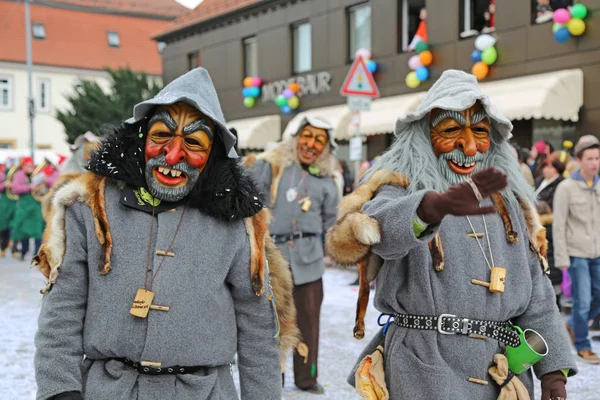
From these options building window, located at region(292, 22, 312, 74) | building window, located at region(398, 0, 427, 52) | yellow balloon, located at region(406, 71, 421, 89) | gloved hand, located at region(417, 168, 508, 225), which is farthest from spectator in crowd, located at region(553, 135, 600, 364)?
building window, located at region(292, 22, 312, 74)

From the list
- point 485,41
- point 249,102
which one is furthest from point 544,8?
point 249,102

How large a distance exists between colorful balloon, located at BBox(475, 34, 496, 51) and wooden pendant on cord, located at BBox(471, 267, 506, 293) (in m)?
11.6

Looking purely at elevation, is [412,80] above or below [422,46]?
below

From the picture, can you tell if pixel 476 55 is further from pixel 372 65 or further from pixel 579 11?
pixel 372 65

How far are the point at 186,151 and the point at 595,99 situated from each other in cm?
1106

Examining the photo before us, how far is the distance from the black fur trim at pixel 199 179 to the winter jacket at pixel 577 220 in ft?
15.4

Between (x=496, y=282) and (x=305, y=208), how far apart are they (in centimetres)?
344

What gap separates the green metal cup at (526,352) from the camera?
2842 mm

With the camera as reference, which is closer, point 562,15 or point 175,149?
point 175,149

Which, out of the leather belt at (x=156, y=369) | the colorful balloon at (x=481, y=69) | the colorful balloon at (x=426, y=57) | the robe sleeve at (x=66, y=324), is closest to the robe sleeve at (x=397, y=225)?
the leather belt at (x=156, y=369)

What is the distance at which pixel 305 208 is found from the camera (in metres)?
6.17

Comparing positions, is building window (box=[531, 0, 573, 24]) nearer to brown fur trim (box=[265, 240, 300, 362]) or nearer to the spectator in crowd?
the spectator in crowd

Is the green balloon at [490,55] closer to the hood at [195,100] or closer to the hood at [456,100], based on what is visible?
the hood at [456,100]

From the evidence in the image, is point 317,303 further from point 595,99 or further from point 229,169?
point 595,99
